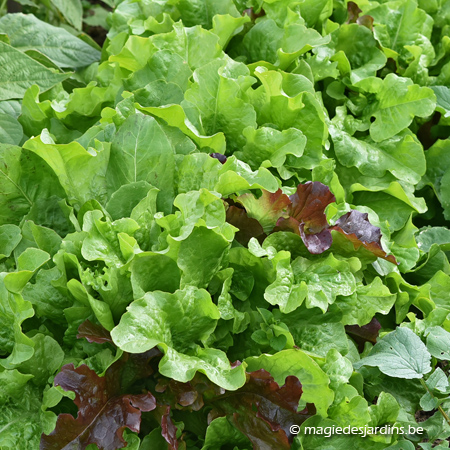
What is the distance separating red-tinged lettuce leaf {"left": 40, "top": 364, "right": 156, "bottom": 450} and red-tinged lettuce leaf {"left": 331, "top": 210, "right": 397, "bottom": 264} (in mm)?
564

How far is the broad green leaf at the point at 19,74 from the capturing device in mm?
1673

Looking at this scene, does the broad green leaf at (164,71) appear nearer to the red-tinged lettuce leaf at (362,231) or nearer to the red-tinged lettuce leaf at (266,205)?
the red-tinged lettuce leaf at (266,205)

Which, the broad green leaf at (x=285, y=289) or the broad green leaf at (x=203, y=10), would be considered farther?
the broad green leaf at (x=203, y=10)

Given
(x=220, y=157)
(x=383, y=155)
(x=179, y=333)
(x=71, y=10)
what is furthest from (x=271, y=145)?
(x=71, y=10)

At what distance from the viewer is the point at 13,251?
1.26 meters

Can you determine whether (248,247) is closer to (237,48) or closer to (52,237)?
(52,237)

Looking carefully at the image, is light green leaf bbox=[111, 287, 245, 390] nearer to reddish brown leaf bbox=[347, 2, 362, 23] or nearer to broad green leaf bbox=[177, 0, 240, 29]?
broad green leaf bbox=[177, 0, 240, 29]

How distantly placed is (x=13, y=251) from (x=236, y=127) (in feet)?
1.99

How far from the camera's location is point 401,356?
117 cm

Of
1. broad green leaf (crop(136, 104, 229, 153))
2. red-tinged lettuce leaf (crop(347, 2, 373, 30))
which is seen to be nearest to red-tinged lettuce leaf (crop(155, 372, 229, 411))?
broad green leaf (crop(136, 104, 229, 153))

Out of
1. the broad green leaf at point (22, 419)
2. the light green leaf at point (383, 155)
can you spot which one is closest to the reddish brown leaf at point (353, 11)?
the light green leaf at point (383, 155)

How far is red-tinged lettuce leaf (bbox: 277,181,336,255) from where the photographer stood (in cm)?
123

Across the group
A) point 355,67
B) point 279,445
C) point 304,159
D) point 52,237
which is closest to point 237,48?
point 355,67

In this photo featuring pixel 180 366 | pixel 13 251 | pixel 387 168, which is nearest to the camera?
pixel 180 366
